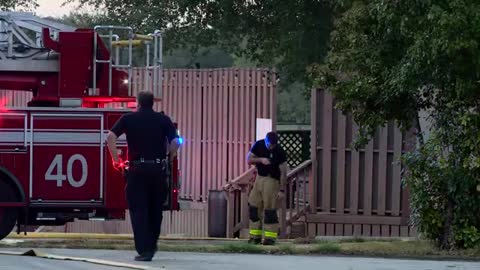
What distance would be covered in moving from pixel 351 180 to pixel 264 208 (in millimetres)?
3782

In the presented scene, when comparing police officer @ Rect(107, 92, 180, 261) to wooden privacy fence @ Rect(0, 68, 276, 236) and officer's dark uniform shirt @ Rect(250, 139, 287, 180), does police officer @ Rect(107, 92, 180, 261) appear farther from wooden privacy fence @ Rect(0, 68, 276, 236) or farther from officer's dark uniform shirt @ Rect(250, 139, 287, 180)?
wooden privacy fence @ Rect(0, 68, 276, 236)

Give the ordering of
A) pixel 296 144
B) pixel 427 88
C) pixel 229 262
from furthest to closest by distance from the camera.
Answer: pixel 296 144 → pixel 427 88 → pixel 229 262

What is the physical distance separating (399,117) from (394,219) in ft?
16.1

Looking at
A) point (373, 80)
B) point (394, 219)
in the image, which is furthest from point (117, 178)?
point (394, 219)

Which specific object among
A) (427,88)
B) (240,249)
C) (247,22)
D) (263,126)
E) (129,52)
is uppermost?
(247,22)

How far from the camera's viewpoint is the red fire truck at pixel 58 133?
13.8m

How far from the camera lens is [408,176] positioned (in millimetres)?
13805

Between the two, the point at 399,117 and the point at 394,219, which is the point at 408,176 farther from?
the point at 394,219

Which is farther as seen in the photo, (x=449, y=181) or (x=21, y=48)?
(x=21, y=48)

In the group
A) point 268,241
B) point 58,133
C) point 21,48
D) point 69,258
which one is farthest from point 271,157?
point 69,258

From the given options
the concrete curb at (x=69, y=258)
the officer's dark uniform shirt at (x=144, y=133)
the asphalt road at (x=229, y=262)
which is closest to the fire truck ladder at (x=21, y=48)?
the asphalt road at (x=229, y=262)

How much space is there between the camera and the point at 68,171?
45.7ft

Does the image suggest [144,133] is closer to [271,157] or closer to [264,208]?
[271,157]

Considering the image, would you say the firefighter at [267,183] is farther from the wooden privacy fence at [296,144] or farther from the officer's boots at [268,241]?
the wooden privacy fence at [296,144]
